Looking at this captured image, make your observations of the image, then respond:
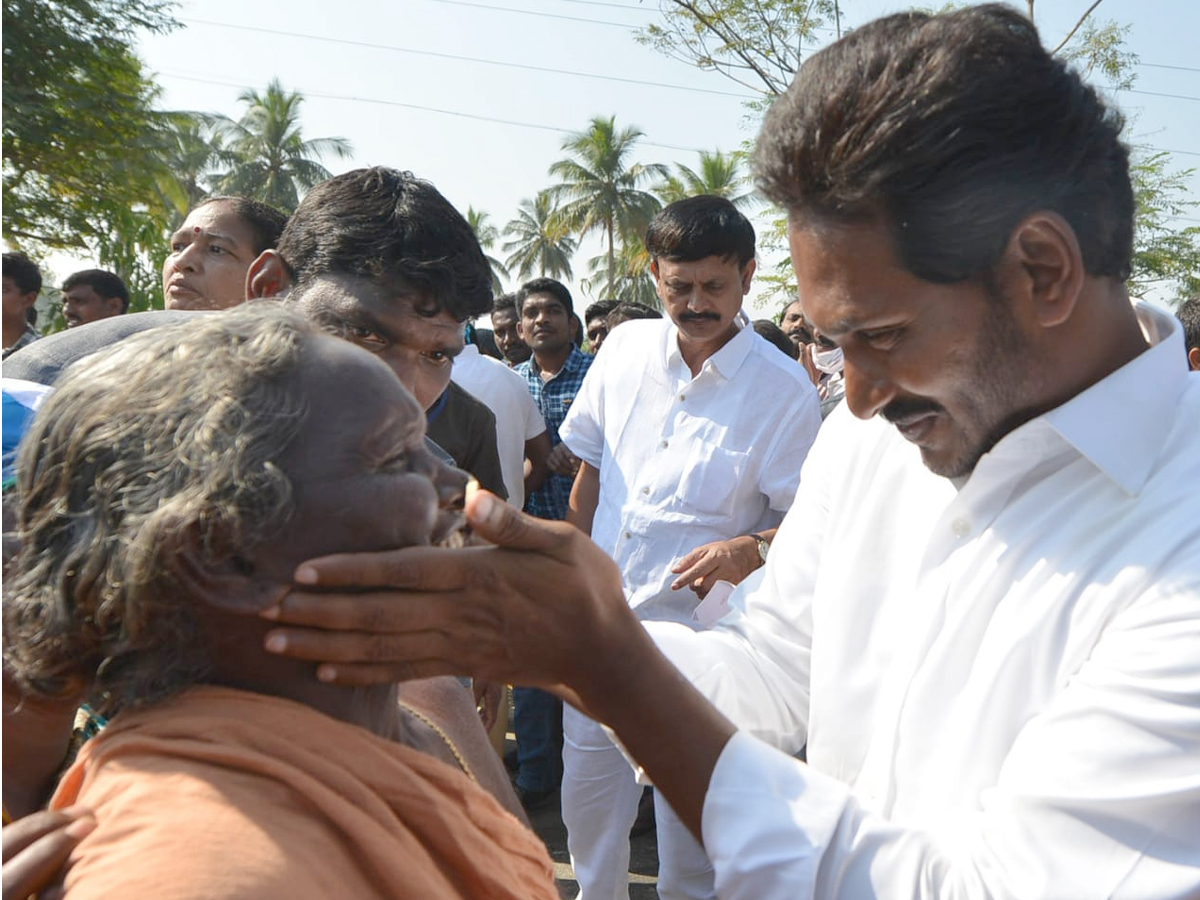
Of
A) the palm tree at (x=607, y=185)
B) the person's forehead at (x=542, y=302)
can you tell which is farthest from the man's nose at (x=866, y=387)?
the palm tree at (x=607, y=185)

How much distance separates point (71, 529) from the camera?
144 centimetres

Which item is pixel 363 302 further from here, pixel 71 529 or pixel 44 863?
pixel 44 863

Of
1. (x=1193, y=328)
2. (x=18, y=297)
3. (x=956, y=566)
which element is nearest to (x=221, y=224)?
(x=956, y=566)

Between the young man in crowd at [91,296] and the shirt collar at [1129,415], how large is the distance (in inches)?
292

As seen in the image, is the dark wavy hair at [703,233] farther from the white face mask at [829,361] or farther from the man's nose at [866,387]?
the man's nose at [866,387]

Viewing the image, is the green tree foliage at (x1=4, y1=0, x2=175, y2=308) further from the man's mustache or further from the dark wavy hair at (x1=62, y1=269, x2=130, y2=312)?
the man's mustache

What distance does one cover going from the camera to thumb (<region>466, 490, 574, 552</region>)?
1.47m

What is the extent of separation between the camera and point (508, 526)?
1506mm

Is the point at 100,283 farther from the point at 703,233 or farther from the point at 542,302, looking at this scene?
the point at 703,233

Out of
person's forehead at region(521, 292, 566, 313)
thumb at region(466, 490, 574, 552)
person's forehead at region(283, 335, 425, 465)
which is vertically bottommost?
thumb at region(466, 490, 574, 552)

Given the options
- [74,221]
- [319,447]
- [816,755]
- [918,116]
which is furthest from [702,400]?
[74,221]

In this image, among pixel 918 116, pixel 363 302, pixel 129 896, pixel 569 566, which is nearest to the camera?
pixel 129 896

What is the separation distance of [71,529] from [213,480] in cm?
21

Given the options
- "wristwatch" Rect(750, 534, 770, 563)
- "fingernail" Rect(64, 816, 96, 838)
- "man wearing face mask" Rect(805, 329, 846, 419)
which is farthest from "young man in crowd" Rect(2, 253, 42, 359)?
"fingernail" Rect(64, 816, 96, 838)
